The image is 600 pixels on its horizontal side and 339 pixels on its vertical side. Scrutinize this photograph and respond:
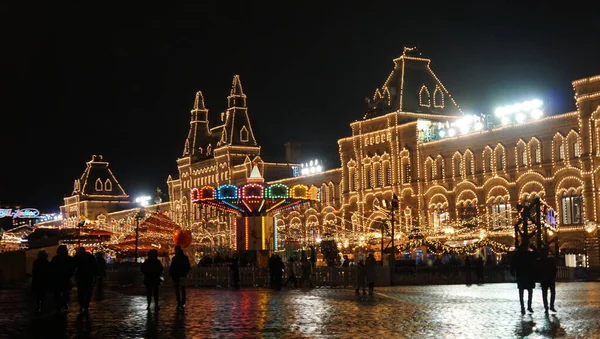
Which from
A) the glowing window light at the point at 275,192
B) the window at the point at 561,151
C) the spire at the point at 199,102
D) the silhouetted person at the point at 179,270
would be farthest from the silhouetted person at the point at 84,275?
the spire at the point at 199,102

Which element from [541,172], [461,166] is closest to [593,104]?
[541,172]

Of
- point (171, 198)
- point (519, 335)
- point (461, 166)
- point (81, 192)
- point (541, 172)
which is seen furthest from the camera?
point (81, 192)

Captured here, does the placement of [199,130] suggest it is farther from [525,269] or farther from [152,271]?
[525,269]

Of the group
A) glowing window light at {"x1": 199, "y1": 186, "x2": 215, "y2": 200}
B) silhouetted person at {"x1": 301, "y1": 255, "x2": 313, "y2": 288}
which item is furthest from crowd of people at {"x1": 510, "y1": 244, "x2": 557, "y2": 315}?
glowing window light at {"x1": 199, "y1": 186, "x2": 215, "y2": 200}

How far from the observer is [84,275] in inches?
925

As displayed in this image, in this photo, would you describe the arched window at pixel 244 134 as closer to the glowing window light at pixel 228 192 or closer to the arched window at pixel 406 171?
the arched window at pixel 406 171

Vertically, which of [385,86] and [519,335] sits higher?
[385,86]

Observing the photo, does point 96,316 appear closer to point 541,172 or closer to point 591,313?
point 591,313

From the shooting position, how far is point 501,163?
202ft

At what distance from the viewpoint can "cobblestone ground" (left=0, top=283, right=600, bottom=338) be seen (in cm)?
1722

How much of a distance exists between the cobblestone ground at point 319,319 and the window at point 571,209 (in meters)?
28.3

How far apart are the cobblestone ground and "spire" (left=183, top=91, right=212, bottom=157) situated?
81.6m

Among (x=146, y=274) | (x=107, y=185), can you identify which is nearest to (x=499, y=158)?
(x=146, y=274)

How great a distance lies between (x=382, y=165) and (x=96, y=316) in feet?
171
